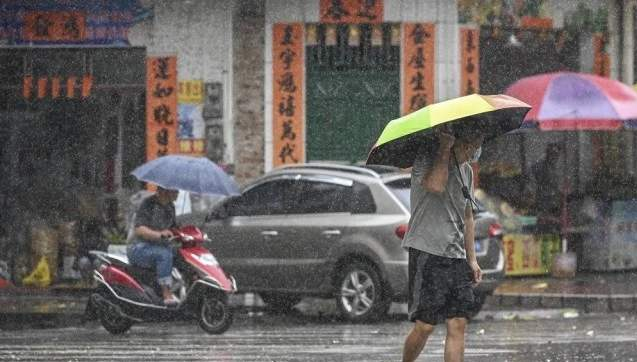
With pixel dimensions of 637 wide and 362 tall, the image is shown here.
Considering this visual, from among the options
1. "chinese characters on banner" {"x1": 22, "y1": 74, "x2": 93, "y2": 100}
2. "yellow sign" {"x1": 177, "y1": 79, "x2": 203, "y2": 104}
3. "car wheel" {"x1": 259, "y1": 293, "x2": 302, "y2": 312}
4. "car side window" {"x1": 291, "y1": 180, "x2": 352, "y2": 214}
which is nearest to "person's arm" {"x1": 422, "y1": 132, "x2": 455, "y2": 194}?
"car side window" {"x1": 291, "y1": 180, "x2": 352, "y2": 214}

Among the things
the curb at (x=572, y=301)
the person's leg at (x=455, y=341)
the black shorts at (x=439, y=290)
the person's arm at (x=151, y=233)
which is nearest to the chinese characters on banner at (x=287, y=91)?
the curb at (x=572, y=301)

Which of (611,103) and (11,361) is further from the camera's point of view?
(611,103)

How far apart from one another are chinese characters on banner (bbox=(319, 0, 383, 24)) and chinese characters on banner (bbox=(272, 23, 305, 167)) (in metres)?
0.41

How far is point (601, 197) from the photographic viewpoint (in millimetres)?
22484

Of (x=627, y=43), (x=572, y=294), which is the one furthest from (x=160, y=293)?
(x=627, y=43)

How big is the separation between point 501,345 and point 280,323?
4.27 metres

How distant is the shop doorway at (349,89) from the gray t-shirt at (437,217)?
12.5 m

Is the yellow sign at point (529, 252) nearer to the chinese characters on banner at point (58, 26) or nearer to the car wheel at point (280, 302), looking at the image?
the car wheel at point (280, 302)

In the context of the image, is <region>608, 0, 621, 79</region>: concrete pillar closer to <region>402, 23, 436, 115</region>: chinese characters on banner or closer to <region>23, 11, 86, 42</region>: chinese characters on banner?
<region>402, 23, 436, 115</region>: chinese characters on banner

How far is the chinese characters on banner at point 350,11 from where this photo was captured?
21969 millimetres

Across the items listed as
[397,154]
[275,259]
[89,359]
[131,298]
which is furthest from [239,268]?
[397,154]

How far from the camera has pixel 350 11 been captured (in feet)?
72.2

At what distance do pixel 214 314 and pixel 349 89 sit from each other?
7.52m

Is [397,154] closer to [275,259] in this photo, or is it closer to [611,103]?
[275,259]
